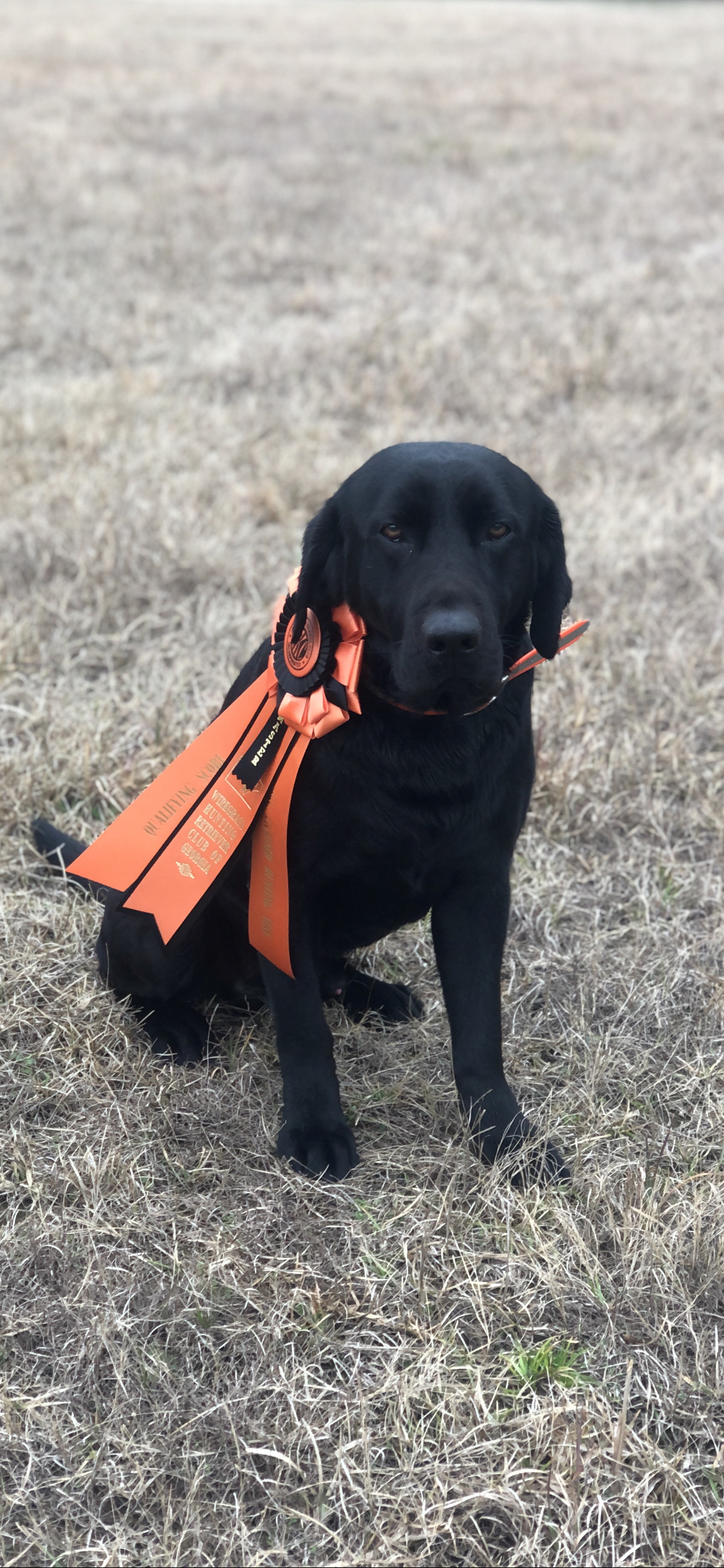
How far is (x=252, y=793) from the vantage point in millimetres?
2055

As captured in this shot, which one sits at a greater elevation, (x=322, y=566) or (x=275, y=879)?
(x=322, y=566)

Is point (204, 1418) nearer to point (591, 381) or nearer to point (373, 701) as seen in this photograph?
point (373, 701)

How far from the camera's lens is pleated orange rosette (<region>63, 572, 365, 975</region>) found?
1.93 meters

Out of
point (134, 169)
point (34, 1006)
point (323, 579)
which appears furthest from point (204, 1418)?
point (134, 169)

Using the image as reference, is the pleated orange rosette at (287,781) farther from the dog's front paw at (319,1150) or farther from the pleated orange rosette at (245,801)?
the dog's front paw at (319,1150)

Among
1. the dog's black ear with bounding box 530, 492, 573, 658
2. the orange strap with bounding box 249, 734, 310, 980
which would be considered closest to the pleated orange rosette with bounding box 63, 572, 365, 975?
the orange strap with bounding box 249, 734, 310, 980

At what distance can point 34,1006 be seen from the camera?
2377 millimetres

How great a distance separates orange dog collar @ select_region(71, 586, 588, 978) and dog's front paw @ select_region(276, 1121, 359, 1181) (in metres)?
0.28

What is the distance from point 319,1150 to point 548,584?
100 cm

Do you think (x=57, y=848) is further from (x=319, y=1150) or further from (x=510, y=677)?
(x=510, y=677)

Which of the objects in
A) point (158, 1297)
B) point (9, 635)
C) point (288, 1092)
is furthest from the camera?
point (9, 635)

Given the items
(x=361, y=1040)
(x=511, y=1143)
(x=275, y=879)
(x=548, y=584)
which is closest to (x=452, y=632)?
(x=548, y=584)

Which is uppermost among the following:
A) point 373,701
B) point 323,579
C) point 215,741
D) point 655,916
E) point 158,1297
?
point 323,579

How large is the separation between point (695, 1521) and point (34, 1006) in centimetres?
143
